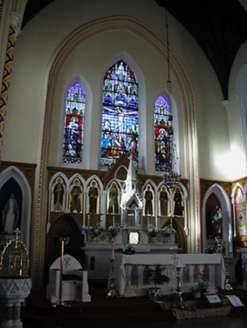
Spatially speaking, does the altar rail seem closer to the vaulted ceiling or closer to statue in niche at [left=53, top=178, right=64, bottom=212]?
statue in niche at [left=53, top=178, right=64, bottom=212]

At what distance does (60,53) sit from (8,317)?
1055 centimetres

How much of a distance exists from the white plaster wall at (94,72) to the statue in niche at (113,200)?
4.12 feet

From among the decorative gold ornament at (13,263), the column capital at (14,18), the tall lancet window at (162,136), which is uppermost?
the column capital at (14,18)

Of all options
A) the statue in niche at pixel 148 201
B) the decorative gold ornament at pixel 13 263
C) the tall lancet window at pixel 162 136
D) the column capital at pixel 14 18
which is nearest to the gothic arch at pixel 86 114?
the statue in niche at pixel 148 201

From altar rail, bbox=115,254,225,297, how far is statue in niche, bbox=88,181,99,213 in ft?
11.1

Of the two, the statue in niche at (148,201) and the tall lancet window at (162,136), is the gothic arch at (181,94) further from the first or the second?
the statue in niche at (148,201)

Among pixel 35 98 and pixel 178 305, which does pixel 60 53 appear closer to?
pixel 35 98

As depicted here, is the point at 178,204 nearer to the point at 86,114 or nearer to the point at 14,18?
the point at 86,114

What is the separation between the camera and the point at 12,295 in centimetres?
582

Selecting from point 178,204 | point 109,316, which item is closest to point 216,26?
point 178,204

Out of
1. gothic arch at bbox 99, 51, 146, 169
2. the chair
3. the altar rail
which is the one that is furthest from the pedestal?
gothic arch at bbox 99, 51, 146, 169

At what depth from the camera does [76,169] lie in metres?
13.2

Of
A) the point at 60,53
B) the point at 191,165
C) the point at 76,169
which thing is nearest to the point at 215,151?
the point at 191,165

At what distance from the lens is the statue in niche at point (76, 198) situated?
12870mm
